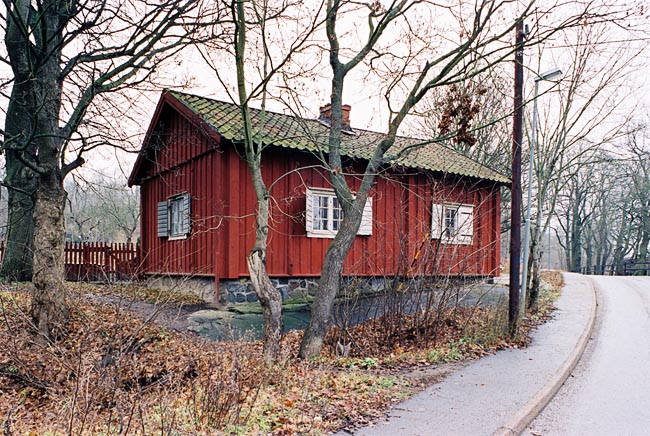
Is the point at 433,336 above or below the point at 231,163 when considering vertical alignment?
below

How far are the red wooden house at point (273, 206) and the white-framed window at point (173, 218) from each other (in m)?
0.03

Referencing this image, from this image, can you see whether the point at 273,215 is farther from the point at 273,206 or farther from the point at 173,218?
the point at 173,218

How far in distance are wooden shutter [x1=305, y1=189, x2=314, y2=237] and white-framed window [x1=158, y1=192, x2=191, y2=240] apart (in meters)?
3.44

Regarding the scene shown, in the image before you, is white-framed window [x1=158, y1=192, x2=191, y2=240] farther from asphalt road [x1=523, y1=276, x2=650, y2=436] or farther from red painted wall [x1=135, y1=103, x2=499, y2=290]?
asphalt road [x1=523, y1=276, x2=650, y2=436]

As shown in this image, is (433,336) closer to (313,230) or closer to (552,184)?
(313,230)

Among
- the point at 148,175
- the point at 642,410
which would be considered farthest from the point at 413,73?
the point at 148,175

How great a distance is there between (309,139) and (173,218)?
672cm

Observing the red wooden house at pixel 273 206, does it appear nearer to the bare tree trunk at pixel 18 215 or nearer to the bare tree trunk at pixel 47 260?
the bare tree trunk at pixel 47 260

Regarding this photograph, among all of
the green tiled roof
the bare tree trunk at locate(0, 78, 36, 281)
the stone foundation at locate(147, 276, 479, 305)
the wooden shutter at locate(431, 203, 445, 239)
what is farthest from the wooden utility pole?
the bare tree trunk at locate(0, 78, 36, 281)

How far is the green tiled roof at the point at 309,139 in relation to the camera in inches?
461

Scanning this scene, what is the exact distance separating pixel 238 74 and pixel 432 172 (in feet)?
30.1

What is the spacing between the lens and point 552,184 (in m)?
14.5

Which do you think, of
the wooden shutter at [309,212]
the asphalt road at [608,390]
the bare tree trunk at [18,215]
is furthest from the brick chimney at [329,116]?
the asphalt road at [608,390]

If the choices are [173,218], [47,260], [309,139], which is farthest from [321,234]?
[47,260]
